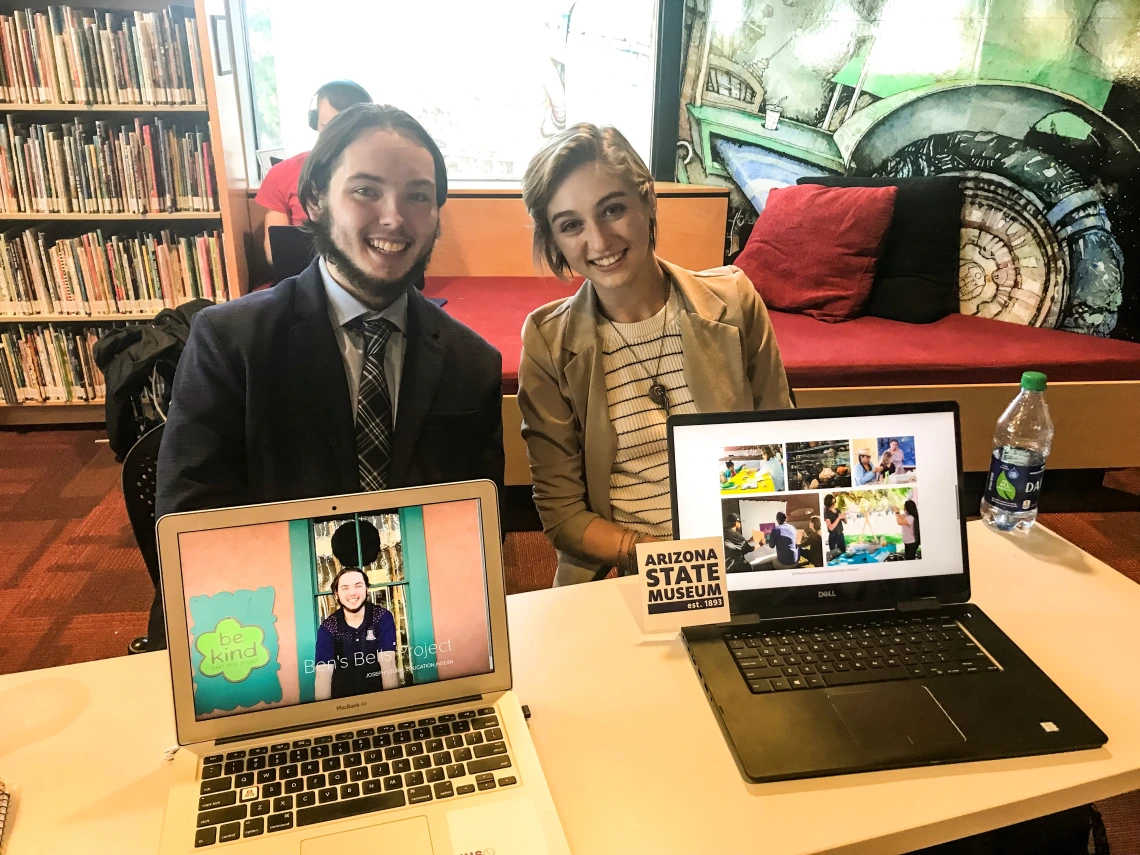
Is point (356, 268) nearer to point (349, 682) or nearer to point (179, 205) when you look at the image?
point (349, 682)

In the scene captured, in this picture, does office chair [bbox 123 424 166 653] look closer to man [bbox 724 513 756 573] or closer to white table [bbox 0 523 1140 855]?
white table [bbox 0 523 1140 855]

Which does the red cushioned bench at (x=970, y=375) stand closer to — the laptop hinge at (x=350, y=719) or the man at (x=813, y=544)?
the man at (x=813, y=544)

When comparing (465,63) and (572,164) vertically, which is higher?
(465,63)

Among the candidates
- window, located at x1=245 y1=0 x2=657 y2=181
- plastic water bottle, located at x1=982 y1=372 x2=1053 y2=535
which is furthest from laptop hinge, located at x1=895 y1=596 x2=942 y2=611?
window, located at x1=245 y1=0 x2=657 y2=181

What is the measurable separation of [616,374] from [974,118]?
2.22 meters

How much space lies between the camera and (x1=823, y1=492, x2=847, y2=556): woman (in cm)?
96

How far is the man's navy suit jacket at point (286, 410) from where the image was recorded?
109cm

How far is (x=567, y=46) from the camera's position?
3105 mm

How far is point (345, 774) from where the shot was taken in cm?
A: 71

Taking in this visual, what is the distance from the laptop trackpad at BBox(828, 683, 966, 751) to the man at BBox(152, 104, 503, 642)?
0.66 m

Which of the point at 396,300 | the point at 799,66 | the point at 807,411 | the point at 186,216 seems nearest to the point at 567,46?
the point at 799,66

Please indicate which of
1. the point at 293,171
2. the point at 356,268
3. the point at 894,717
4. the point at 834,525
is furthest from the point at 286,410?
the point at 293,171

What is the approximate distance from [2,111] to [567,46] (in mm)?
2132

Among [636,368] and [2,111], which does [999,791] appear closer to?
[636,368]
